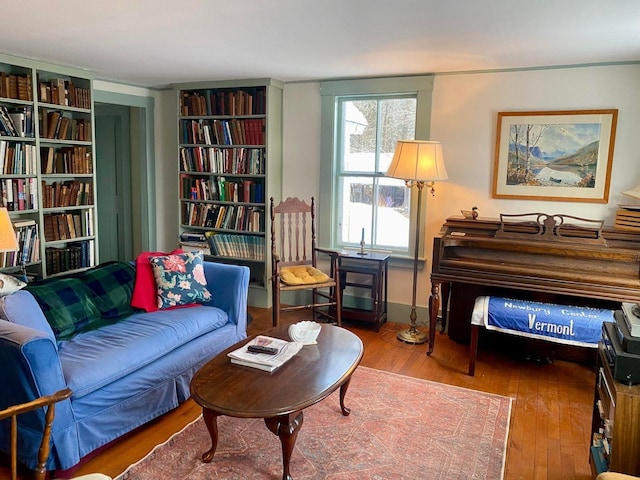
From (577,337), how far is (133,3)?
10.1 ft

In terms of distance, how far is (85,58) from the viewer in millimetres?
3621

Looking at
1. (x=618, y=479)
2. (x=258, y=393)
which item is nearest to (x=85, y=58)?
(x=258, y=393)

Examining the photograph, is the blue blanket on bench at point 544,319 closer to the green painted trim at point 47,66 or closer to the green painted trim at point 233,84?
the green painted trim at point 233,84

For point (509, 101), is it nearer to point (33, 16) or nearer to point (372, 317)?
point (372, 317)

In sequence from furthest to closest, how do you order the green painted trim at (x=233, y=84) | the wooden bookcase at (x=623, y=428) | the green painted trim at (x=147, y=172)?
the green painted trim at (x=147, y=172) → the green painted trim at (x=233, y=84) → the wooden bookcase at (x=623, y=428)

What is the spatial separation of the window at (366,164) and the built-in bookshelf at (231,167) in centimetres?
53

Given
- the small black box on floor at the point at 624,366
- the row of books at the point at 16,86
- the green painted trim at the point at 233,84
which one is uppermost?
the green painted trim at the point at 233,84

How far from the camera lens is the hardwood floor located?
2.33 meters

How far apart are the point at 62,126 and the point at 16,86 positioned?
48 centimetres

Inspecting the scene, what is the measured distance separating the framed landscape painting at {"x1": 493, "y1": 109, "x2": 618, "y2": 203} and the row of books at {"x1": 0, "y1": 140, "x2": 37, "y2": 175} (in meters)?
3.63

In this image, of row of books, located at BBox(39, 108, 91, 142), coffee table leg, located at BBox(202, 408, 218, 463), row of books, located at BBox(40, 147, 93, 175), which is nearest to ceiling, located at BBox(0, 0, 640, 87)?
row of books, located at BBox(39, 108, 91, 142)

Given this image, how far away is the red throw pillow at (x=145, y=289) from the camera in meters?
3.06

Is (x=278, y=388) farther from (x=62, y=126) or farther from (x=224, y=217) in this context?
(x=62, y=126)

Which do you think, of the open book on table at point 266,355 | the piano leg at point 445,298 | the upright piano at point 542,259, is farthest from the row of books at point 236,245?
the open book on table at point 266,355
